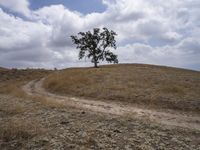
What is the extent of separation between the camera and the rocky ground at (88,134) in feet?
40.1

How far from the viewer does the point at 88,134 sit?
13375 millimetres

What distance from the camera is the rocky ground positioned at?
12211mm

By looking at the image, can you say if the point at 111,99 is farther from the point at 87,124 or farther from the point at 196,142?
the point at 196,142

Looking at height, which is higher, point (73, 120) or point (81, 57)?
point (81, 57)

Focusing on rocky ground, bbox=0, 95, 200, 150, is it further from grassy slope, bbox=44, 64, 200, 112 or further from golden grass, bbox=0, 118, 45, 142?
grassy slope, bbox=44, 64, 200, 112

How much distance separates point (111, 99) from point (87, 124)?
14.2 metres

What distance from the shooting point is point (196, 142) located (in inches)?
511

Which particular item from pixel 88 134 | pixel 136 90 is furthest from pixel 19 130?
pixel 136 90

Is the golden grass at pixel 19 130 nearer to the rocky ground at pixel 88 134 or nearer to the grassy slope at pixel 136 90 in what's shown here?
the rocky ground at pixel 88 134

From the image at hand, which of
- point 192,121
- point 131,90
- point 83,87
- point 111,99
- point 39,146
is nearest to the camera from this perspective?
point 39,146

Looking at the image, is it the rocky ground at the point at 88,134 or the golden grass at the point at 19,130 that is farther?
the golden grass at the point at 19,130

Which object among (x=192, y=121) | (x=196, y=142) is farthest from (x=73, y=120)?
(x=192, y=121)

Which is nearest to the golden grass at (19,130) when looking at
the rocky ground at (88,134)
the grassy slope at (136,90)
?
the rocky ground at (88,134)

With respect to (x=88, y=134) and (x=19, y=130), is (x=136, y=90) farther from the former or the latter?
(x=19, y=130)
